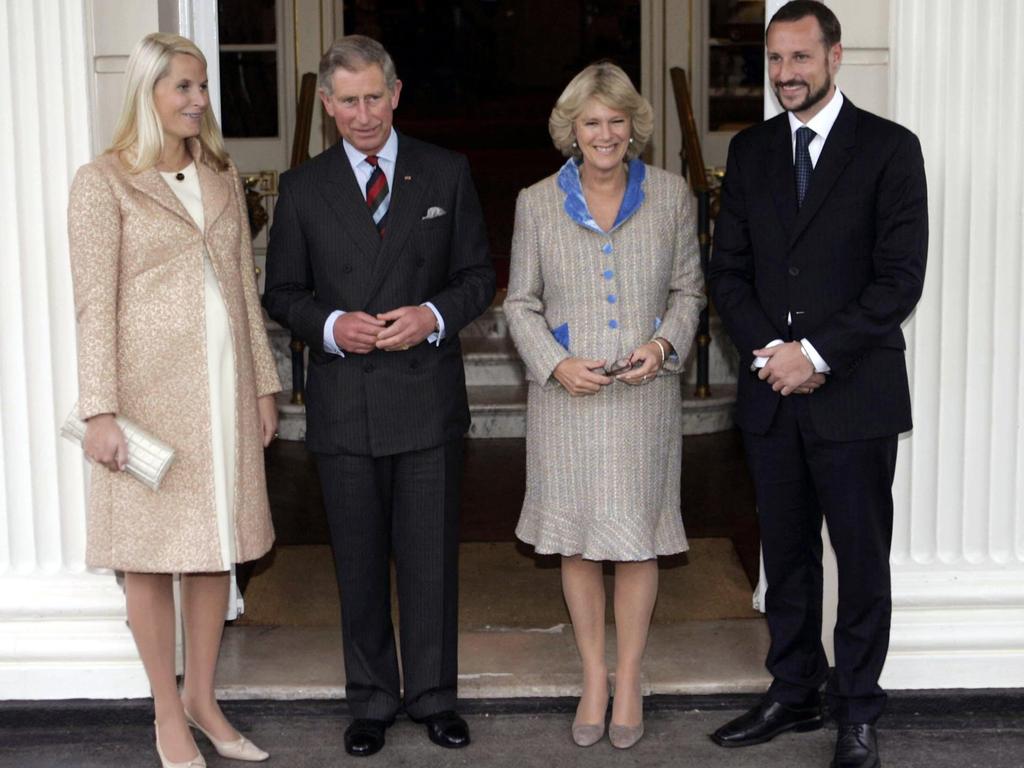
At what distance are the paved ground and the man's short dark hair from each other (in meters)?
1.71

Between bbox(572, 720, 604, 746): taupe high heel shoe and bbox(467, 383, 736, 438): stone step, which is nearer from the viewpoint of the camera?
bbox(572, 720, 604, 746): taupe high heel shoe

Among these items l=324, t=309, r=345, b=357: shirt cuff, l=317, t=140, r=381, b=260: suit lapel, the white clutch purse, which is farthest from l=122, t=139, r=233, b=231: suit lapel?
the white clutch purse

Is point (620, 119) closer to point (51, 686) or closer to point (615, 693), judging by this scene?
point (615, 693)

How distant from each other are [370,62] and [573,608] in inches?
55.8

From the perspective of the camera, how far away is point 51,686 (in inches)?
168

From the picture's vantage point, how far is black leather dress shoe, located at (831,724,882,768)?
149 inches

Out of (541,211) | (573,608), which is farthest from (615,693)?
(541,211)

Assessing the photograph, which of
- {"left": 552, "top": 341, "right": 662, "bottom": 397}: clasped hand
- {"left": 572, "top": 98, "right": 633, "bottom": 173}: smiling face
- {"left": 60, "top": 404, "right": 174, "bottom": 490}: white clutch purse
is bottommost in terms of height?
{"left": 60, "top": 404, "right": 174, "bottom": 490}: white clutch purse

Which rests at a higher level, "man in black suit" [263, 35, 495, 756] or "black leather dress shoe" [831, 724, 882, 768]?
"man in black suit" [263, 35, 495, 756]

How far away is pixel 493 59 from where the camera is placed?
1566cm

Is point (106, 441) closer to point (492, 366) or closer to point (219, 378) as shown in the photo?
point (219, 378)

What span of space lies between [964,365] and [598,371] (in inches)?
41.3

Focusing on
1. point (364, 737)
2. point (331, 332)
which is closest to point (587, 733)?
point (364, 737)

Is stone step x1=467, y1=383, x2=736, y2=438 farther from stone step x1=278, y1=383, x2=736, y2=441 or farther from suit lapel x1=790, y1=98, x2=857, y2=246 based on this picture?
suit lapel x1=790, y1=98, x2=857, y2=246
